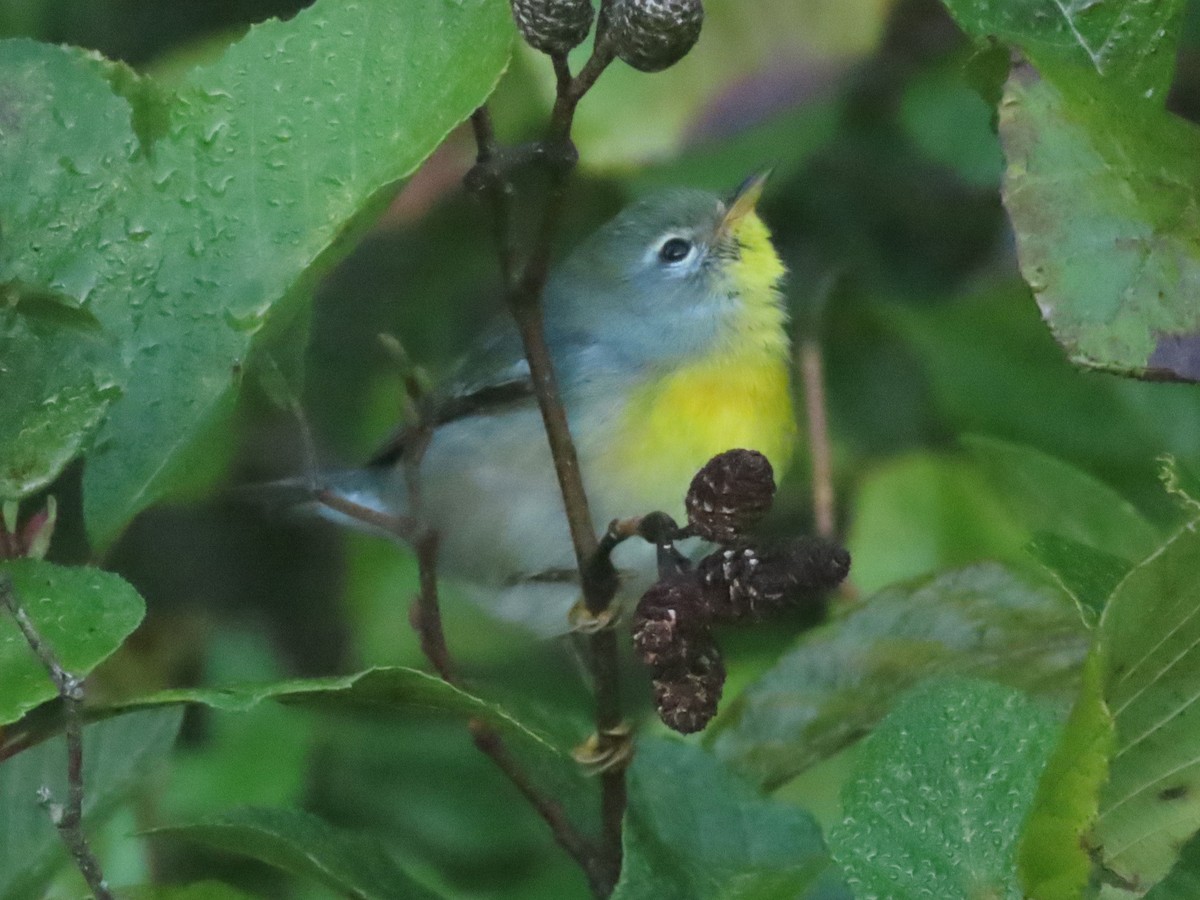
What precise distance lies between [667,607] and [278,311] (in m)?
0.34

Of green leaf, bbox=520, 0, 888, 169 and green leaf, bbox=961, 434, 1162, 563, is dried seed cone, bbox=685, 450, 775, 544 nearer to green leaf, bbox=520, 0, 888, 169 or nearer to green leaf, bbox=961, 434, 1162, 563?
green leaf, bbox=961, 434, 1162, 563

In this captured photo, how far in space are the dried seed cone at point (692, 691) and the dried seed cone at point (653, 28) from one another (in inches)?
12.6

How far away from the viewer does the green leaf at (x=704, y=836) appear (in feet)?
3.45

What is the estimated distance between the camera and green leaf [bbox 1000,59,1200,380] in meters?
0.84

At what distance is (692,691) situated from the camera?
35.3 inches

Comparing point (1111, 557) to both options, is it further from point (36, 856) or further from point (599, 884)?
point (36, 856)

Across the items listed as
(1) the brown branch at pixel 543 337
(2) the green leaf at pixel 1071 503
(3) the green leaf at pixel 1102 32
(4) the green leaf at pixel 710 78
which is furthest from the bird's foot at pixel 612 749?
(4) the green leaf at pixel 710 78

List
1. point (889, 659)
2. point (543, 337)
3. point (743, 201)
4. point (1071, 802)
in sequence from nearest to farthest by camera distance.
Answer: point (1071, 802)
point (543, 337)
point (889, 659)
point (743, 201)

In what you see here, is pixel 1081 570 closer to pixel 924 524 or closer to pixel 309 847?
pixel 309 847

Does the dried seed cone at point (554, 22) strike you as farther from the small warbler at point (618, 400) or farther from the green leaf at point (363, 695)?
the small warbler at point (618, 400)

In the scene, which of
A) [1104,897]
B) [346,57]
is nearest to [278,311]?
[346,57]

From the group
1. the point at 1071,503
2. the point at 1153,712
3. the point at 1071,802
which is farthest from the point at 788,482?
the point at 1071,802

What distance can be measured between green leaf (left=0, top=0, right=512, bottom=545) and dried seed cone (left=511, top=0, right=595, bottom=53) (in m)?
0.08

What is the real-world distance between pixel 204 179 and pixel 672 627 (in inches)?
17.3
